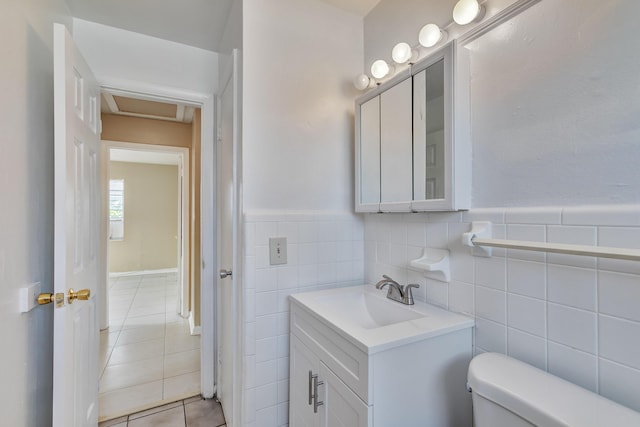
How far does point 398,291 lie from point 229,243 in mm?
939

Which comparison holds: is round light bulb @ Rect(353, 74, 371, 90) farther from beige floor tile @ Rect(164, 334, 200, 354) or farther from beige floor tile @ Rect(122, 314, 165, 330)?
beige floor tile @ Rect(122, 314, 165, 330)

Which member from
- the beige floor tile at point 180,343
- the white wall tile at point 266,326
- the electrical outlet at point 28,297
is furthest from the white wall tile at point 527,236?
the beige floor tile at point 180,343

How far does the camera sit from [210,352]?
2033 millimetres

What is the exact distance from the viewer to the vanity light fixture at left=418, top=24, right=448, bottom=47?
45.2 inches

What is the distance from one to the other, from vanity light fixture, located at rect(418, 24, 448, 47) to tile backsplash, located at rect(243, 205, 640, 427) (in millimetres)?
677

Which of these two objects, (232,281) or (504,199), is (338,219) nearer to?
(232,281)

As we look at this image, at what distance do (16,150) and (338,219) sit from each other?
132 cm

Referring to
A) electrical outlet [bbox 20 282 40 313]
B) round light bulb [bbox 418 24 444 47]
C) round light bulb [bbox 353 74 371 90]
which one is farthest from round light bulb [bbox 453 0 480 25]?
electrical outlet [bbox 20 282 40 313]

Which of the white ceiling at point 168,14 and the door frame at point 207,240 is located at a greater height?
the white ceiling at point 168,14

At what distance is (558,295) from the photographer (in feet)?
2.75

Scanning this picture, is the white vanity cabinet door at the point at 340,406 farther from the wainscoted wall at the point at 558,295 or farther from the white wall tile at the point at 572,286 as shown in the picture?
the white wall tile at the point at 572,286

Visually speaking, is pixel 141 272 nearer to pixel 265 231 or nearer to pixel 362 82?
pixel 265 231

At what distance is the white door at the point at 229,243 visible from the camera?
1.50 metres

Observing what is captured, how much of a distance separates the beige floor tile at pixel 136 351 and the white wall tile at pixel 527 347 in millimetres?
2658
